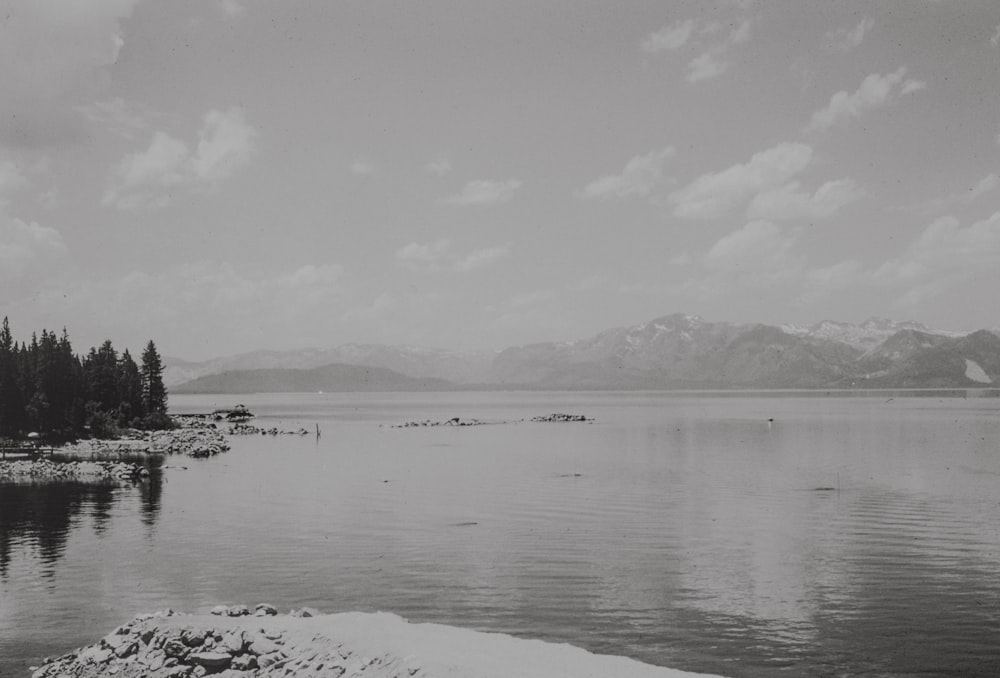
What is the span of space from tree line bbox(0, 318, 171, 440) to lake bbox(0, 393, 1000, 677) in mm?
55186

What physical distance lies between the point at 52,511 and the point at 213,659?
41845 millimetres

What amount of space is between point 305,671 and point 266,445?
106819 millimetres

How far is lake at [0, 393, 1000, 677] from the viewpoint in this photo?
83.1 ft

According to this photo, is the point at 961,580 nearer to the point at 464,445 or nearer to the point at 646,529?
the point at 646,529

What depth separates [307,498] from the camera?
2405 inches

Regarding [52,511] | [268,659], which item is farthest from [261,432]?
[268,659]

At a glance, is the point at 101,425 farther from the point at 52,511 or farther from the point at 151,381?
the point at 52,511

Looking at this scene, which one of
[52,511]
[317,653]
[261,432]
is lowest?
[52,511]

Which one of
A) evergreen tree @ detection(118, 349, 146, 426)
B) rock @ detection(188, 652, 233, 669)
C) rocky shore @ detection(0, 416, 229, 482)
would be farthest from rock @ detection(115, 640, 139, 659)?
evergreen tree @ detection(118, 349, 146, 426)

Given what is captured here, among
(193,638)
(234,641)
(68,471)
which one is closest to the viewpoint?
(234,641)

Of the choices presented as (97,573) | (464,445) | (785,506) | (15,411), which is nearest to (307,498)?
(97,573)

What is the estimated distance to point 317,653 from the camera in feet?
65.3

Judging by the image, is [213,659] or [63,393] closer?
[213,659]

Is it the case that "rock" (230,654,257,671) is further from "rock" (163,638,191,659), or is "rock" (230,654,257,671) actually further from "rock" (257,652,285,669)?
"rock" (163,638,191,659)
